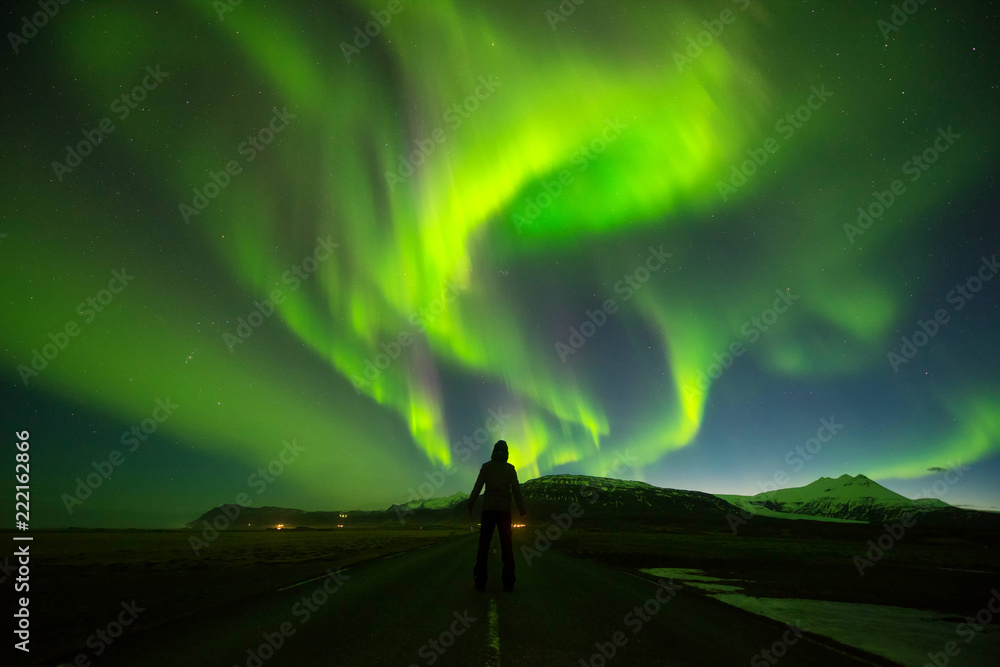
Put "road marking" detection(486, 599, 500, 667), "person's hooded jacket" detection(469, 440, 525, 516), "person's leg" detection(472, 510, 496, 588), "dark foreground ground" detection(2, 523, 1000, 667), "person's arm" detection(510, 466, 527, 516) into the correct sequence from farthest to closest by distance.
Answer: "person's hooded jacket" detection(469, 440, 525, 516), "person's leg" detection(472, 510, 496, 588), "person's arm" detection(510, 466, 527, 516), "dark foreground ground" detection(2, 523, 1000, 667), "road marking" detection(486, 599, 500, 667)

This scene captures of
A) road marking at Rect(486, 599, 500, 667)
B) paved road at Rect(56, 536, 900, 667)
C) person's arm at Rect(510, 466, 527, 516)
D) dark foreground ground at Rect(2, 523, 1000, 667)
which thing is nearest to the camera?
road marking at Rect(486, 599, 500, 667)

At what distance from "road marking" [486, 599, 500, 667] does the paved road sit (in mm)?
14

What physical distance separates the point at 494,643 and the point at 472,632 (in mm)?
656

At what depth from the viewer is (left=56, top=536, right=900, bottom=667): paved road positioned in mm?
5418

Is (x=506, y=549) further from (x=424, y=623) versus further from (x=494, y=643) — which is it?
(x=494, y=643)

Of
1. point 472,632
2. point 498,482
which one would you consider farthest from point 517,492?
point 472,632

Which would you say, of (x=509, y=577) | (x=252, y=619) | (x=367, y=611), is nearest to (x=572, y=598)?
(x=509, y=577)

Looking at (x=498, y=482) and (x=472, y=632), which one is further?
(x=498, y=482)

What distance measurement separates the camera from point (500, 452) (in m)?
10.0

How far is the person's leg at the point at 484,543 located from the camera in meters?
9.52

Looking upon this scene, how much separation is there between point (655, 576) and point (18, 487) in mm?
16656

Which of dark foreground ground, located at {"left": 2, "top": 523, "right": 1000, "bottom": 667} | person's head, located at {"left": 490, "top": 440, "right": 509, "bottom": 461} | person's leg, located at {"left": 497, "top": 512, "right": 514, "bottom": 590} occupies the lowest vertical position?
dark foreground ground, located at {"left": 2, "top": 523, "right": 1000, "bottom": 667}

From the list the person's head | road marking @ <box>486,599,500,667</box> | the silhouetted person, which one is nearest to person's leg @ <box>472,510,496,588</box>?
the silhouetted person

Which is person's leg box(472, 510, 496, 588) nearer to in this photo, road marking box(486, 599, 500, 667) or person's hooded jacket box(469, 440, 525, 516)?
person's hooded jacket box(469, 440, 525, 516)
